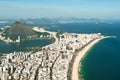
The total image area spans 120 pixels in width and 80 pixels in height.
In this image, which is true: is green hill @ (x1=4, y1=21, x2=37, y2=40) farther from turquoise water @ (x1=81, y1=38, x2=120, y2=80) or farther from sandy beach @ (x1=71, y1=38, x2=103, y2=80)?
turquoise water @ (x1=81, y1=38, x2=120, y2=80)

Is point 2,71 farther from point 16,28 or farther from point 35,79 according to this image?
point 16,28

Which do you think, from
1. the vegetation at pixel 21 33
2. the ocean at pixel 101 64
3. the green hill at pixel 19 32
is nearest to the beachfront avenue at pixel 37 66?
the ocean at pixel 101 64

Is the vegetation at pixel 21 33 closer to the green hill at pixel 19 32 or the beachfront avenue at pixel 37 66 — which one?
the green hill at pixel 19 32

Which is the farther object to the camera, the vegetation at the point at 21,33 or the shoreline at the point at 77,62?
the vegetation at the point at 21,33

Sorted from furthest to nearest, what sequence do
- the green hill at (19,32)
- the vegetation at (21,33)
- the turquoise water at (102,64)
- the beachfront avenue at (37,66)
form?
the green hill at (19,32)
the vegetation at (21,33)
the turquoise water at (102,64)
the beachfront avenue at (37,66)

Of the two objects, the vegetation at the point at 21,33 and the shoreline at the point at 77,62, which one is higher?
the vegetation at the point at 21,33

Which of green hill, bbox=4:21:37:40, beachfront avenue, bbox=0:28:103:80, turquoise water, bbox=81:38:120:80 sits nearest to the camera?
beachfront avenue, bbox=0:28:103:80

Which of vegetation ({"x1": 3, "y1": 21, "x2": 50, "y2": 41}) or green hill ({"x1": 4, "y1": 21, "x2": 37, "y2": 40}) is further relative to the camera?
green hill ({"x1": 4, "y1": 21, "x2": 37, "y2": 40})

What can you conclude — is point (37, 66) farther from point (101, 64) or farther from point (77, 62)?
point (101, 64)

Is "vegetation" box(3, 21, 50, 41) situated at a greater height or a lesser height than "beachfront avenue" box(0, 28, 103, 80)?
greater

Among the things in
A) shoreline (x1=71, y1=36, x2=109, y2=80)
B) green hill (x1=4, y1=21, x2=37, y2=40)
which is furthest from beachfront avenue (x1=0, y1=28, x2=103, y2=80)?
green hill (x1=4, y1=21, x2=37, y2=40)

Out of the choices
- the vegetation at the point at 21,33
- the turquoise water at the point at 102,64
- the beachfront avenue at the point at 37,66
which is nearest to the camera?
the beachfront avenue at the point at 37,66
